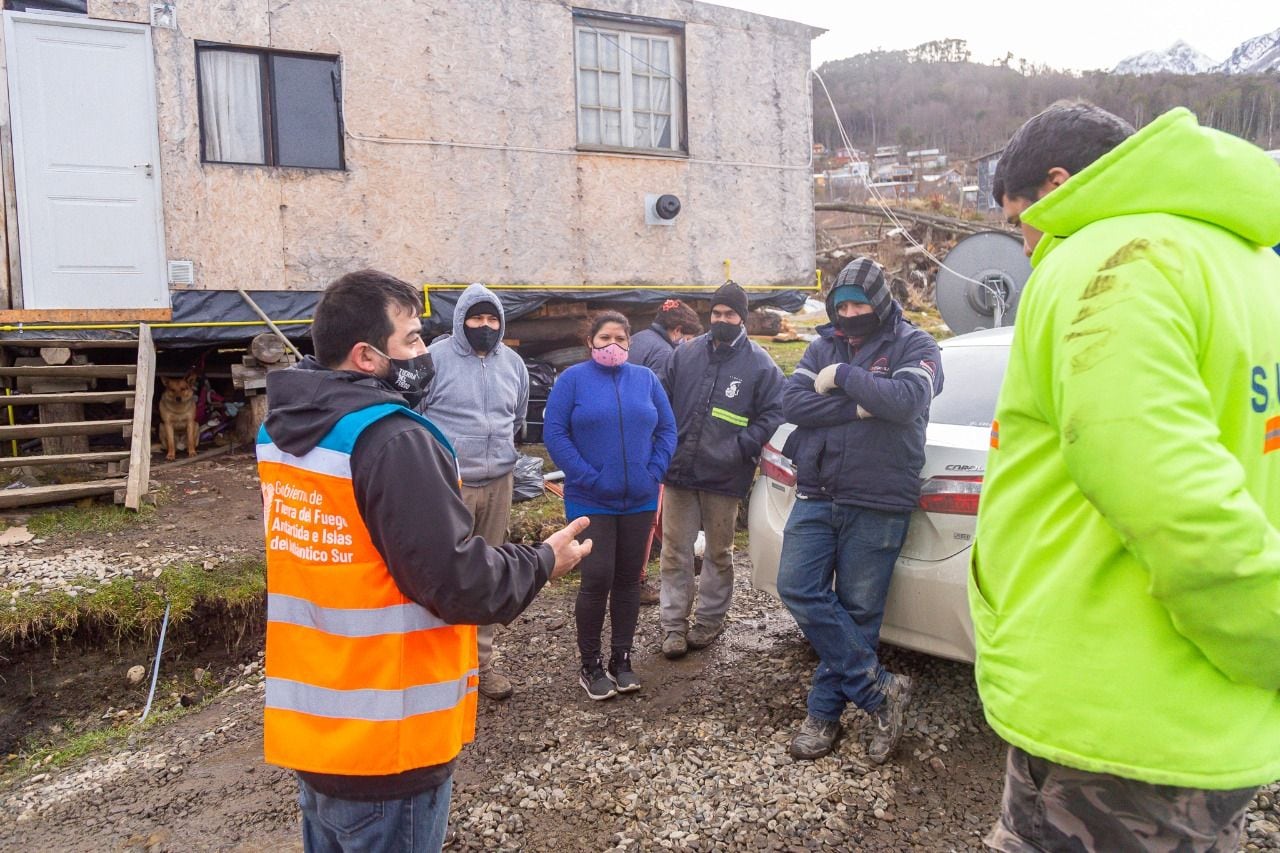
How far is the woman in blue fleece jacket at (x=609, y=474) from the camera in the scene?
4.28 metres

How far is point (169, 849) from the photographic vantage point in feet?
10.8

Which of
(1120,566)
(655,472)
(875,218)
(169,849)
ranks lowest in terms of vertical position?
(169,849)

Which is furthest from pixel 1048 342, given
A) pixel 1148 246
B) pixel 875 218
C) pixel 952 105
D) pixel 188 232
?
pixel 952 105

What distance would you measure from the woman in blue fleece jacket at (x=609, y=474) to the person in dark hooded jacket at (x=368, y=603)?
2.25 m

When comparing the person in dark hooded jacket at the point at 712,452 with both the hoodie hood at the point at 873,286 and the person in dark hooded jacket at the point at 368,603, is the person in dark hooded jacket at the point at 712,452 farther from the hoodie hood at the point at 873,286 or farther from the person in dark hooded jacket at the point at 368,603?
the person in dark hooded jacket at the point at 368,603

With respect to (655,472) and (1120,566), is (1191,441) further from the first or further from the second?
(655,472)

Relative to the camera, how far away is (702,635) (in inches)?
192

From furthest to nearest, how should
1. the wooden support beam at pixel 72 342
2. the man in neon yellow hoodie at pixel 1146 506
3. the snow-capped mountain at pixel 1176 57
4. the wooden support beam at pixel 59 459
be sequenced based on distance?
the snow-capped mountain at pixel 1176 57 < the wooden support beam at pixel 72 342 < the wooden support beam at pixel 59 459 < the man in neon yellow hoodie at pixel 1146 506

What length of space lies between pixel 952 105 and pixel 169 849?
58.0 metres

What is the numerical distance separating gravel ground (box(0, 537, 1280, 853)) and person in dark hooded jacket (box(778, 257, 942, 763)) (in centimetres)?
24

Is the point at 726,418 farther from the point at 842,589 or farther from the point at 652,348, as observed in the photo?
the point at 652,348

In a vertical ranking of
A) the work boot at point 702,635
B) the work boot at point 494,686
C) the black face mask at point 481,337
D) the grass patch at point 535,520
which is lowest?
the work boot at point 494,686

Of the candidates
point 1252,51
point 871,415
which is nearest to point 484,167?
point 871,415

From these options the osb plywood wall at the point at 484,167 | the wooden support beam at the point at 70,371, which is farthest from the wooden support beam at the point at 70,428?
the osb plywood wall at the point at 484,167
